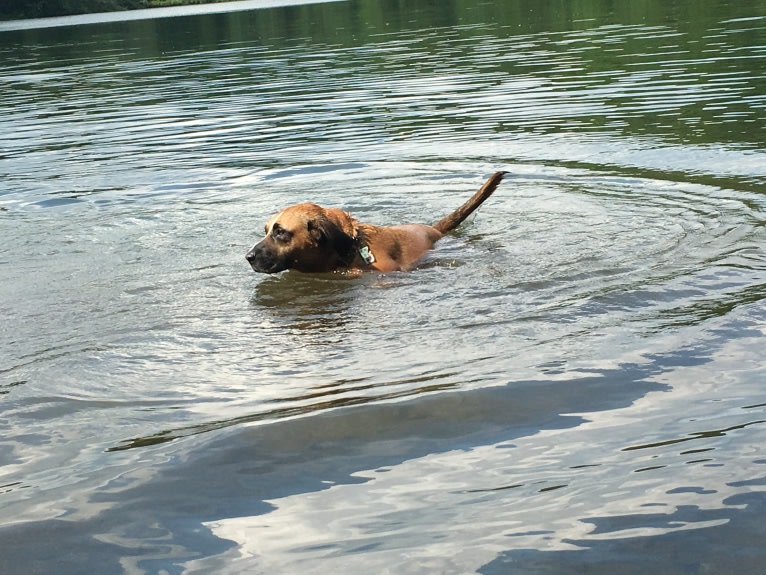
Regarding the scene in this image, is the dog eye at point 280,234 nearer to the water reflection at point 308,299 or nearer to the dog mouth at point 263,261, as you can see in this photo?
the dog mouth at point 263,261

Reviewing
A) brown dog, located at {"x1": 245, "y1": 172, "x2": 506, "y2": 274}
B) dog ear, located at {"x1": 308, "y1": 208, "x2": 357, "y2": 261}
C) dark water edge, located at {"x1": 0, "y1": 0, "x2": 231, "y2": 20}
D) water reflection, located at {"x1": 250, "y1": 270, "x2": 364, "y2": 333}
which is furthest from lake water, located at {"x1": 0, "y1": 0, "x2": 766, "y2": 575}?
dark water edge, located at {"x1": 0, "y1": 0, "x2": 231, "y2": 20}

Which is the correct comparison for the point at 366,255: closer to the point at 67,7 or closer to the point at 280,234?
the point at 280,234

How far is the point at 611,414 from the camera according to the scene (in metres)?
5.21

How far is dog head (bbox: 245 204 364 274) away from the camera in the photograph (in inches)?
341

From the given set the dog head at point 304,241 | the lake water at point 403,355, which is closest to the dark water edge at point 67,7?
the lake water at point 403,355

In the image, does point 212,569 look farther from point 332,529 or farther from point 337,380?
point 337,380

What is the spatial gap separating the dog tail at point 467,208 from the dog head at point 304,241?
1.23m

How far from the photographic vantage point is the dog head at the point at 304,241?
866 cm

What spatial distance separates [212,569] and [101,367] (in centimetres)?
276

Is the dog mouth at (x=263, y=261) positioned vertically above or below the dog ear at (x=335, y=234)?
below

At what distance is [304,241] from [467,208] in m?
1.70

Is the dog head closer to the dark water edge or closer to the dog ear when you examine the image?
the dog ear

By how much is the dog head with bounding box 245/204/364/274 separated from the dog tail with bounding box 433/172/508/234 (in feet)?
4.03

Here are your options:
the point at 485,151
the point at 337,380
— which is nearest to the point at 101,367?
the point at 337,380
